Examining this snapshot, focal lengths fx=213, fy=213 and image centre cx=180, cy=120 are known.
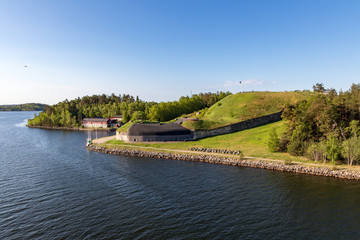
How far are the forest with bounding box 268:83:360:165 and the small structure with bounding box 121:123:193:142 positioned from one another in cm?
3013

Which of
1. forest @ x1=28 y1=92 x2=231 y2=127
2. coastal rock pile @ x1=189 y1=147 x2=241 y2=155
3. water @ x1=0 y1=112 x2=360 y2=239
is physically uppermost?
forest @ x1=28 y1=92 x2=231 y2=127

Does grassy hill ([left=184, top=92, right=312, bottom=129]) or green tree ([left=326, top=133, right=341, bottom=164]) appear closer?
green tree ([left=326, top=133, right=341, bottom=164])

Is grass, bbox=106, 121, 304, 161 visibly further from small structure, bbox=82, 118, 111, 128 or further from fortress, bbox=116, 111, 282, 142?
small structure, bbox=82, 118, 111, 128

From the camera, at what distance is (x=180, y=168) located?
47.8 meters

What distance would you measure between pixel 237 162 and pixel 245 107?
55389mm

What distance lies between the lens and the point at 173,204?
30.5 m

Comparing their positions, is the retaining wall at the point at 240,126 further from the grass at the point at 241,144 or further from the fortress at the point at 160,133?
the grass at the point at 241,144

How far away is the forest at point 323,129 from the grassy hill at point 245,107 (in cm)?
2911

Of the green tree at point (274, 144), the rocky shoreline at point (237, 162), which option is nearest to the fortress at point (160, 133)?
the rocky shoreline at point (237, 162)

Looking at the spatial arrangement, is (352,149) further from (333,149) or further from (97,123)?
(97,123)

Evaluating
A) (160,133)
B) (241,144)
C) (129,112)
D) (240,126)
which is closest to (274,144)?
(241,144)

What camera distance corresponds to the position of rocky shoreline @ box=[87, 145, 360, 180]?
41344 millimetres

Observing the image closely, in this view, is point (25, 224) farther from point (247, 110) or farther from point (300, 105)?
point (247, 110)

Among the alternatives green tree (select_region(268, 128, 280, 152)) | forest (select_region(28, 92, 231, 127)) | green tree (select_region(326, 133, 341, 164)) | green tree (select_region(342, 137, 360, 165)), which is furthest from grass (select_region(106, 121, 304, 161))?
forest (select_region(28, 92, 231, 127))
